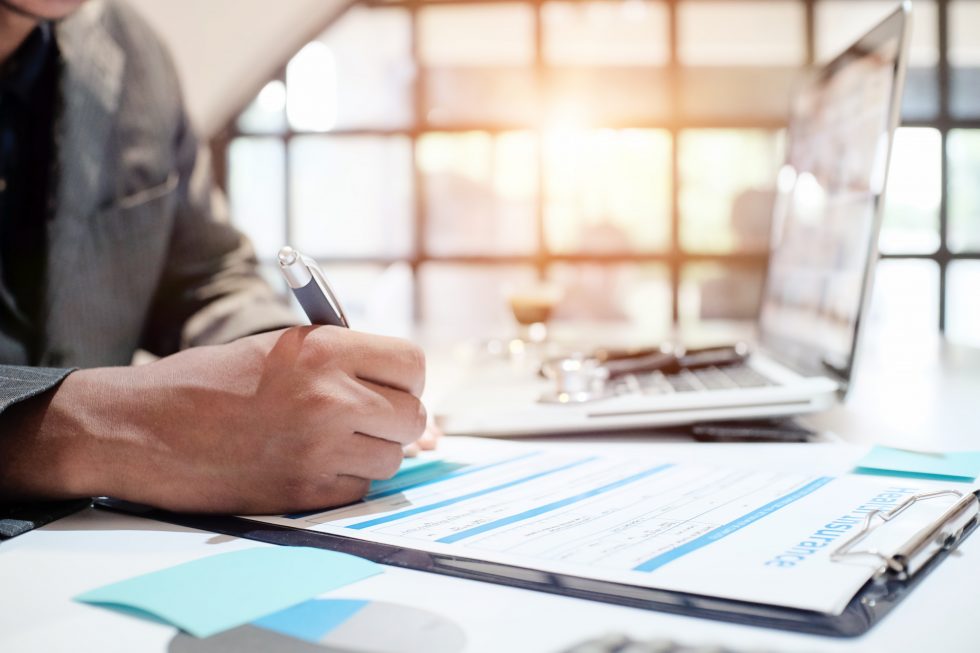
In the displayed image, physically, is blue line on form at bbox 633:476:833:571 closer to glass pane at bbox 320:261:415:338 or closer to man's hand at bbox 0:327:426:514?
man's hand at bbox 0:327:426:514

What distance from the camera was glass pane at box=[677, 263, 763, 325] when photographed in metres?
3.69

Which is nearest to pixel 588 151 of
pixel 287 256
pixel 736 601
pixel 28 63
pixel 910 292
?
pixel 910 292

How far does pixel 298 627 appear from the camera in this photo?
300mm

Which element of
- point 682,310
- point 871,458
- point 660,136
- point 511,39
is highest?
point 511,39

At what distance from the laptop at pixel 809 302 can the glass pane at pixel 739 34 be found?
268 cm

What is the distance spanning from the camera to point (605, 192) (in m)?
3.72

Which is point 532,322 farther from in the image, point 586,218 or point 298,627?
point 586,218

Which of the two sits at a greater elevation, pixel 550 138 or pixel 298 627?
pixel 550 138

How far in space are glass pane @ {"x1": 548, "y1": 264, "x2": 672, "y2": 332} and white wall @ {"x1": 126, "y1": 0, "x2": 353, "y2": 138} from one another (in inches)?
59.4

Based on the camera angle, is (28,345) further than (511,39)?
No

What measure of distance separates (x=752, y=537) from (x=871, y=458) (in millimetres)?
237

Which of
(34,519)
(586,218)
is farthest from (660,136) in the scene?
(34,519)

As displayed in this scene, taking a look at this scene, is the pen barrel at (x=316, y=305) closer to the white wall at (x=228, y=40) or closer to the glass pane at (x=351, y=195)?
the white wall at (x=228, y=40)

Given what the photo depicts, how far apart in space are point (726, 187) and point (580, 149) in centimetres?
67
